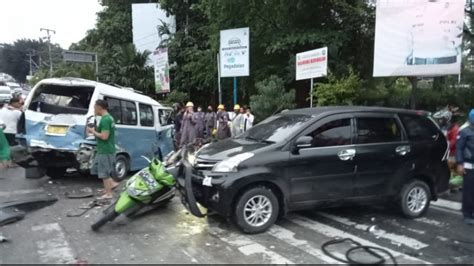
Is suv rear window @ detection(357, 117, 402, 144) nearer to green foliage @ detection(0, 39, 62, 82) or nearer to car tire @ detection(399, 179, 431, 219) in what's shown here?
car tire @ detection(399, 179, 431, 219)

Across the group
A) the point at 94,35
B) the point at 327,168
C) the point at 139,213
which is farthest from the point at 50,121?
the point at 94,35

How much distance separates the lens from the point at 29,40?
114562mm

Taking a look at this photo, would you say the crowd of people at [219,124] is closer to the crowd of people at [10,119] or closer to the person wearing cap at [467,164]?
the crowd of people at [10,119]

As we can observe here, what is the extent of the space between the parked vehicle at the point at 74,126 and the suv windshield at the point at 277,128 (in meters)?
3.01

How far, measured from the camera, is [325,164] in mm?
6637

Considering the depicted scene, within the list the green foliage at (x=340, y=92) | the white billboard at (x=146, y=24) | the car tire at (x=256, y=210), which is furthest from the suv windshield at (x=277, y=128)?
the white billboard at (x=146, y=24)

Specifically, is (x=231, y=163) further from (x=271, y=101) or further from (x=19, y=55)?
(x=19, y=55)

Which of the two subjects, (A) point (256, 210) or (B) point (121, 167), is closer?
(A) point (256, 210)

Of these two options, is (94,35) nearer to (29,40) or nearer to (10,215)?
(10,215)

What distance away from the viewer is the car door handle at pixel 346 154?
6734 millimetres

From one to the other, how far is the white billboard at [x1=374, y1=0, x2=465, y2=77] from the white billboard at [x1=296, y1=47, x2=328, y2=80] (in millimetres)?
1368

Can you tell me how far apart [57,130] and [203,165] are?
176 inches

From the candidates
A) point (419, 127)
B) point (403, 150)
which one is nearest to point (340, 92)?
point (419, 127)

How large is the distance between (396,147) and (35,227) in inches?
217
